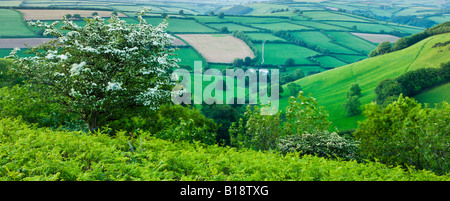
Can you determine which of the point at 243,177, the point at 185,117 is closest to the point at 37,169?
the point at 243,177

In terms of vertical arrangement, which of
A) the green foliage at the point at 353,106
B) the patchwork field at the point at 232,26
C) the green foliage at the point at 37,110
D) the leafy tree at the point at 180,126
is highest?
the patchwork field at the point at 232,26

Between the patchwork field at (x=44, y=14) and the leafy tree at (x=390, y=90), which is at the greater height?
the patchwork field at (x=44, y=14)

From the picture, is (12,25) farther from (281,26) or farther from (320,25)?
(320,25)

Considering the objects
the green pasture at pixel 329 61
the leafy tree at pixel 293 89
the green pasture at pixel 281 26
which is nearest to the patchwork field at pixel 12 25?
the leafy tree at pixel 293 89

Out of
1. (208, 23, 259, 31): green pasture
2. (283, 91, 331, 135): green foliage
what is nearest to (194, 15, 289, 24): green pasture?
(208, 23, 259, 31): green pasture

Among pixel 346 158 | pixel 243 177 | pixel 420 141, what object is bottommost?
pixel 346 158

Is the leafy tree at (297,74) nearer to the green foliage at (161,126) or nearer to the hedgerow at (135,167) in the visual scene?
the green foliage at (161,126)

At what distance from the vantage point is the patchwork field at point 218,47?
94.6m

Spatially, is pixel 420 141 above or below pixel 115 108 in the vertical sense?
below

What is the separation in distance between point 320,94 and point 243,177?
8020 centimetres

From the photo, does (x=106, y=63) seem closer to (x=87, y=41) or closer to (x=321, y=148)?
(x=87, y=41)

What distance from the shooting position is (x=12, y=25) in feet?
279

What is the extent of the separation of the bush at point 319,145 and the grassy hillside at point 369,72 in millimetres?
57639
